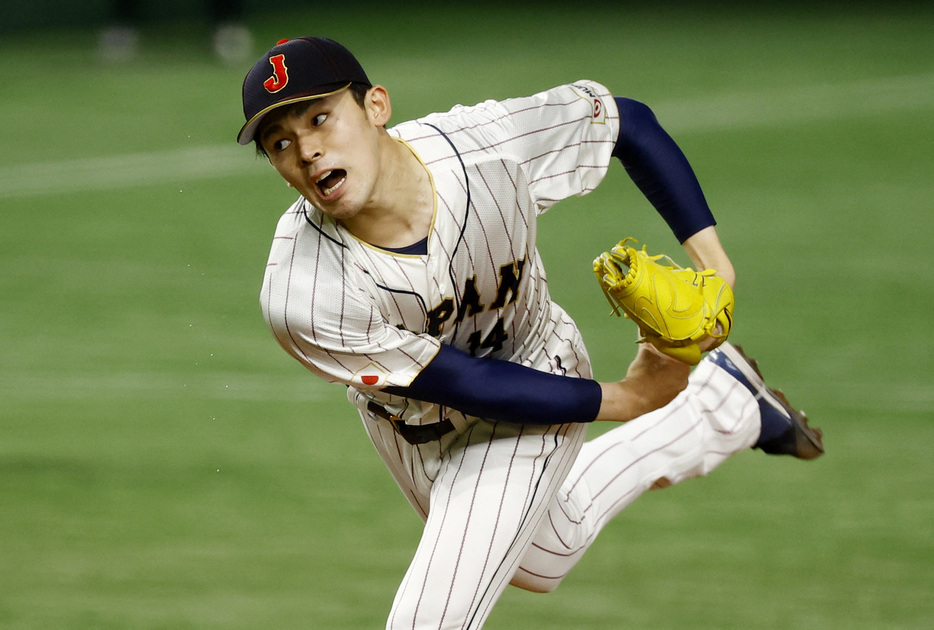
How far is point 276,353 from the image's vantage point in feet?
18.9

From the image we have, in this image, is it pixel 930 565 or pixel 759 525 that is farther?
pixel 759 525

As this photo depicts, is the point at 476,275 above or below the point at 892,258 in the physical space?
above

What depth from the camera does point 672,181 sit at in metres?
3.29

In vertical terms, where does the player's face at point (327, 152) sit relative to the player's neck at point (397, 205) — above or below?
above

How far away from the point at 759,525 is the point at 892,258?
2.72 meters

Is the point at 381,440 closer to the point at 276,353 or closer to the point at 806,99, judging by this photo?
the point at 276,353

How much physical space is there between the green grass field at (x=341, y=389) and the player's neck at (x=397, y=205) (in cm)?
144

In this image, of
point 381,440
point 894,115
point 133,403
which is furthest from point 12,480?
point 894,115

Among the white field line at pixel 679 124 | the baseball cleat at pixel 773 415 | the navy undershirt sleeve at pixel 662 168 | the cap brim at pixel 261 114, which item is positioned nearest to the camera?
the cap brim at pixel 261 114

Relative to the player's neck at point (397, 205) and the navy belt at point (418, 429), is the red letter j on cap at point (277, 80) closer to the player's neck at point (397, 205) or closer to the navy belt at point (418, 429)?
the player's neck at point (397, 205)

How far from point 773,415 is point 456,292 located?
1.60 metres

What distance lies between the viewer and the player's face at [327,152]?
8.75 ft

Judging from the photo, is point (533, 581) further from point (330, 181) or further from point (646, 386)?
point (330, 181)

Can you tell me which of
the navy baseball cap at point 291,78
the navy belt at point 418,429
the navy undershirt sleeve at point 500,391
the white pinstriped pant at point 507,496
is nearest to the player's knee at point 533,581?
the white pinstriped pant at point 507,496
